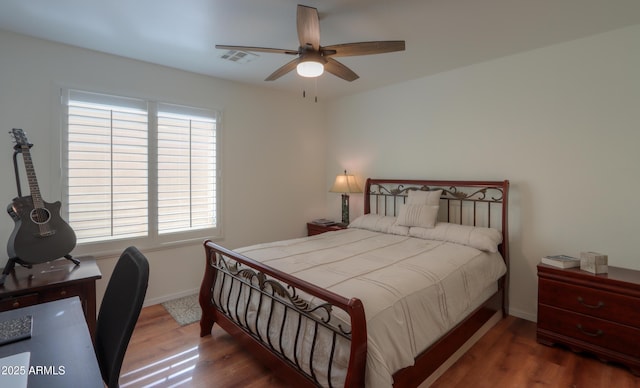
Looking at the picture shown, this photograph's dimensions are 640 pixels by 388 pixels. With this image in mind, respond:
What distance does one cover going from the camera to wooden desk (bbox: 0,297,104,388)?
0.88m

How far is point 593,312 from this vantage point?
2.24 metres

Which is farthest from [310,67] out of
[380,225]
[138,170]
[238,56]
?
[138,170]

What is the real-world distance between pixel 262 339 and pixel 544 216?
2.69 metres

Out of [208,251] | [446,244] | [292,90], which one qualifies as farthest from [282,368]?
[292,90]

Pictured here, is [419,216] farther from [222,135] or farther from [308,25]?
[222,135]

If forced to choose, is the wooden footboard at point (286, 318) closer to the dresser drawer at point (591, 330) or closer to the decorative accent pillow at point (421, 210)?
the decorative accent pillow at point (421, 210)

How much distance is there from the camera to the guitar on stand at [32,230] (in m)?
2.14

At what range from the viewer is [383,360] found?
56.8 inches

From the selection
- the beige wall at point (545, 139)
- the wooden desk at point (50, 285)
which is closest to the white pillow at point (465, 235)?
the beige wall at point (545, 139)

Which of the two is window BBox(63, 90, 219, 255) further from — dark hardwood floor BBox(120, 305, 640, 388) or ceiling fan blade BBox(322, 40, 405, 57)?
ceiling fan blade BBox(322, 40, 405, 57)

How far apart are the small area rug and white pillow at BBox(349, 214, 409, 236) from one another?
1.96 meters

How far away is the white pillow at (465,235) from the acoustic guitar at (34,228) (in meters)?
3.06

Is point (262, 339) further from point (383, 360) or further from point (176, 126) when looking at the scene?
point (176, 126)

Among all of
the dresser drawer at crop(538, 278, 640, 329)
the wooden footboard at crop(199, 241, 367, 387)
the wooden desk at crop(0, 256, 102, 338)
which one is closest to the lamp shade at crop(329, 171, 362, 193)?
the wooden footboard at crop(199, 241, 367, 387)
